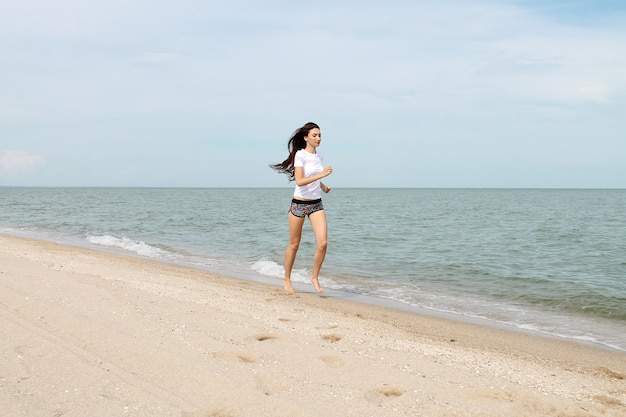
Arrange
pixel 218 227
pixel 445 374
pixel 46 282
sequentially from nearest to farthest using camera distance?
pixel 445 374
pixel 46 282
pixel 218 227

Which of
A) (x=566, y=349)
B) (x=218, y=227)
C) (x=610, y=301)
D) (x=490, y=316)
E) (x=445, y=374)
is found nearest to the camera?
(x=445, y=374)

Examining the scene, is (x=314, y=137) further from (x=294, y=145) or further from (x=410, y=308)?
(x=410, y=308)

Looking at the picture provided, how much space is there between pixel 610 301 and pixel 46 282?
295 inches

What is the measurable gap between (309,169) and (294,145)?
0.43 meters

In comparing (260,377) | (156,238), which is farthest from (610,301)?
(156,238)

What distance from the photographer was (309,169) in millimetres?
6629

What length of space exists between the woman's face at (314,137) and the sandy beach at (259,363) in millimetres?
1923

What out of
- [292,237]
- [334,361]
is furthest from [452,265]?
[334,361]

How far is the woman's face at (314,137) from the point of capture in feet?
21.8

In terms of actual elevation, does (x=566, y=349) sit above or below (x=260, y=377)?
below

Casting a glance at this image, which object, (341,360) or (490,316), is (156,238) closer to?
(490,316)

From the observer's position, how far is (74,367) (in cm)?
345

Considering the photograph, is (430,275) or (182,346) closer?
(182,346)

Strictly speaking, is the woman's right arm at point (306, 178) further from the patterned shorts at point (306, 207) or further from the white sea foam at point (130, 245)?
the white sea foam at point (130, 245)
